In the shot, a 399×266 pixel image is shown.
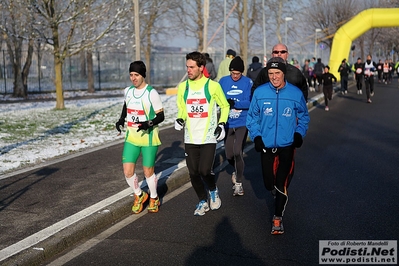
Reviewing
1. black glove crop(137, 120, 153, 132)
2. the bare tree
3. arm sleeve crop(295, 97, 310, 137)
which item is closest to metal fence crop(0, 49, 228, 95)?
the bare tree

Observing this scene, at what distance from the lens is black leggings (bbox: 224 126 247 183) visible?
774 centimetres

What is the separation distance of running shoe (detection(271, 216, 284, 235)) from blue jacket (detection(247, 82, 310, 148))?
0.76 metres

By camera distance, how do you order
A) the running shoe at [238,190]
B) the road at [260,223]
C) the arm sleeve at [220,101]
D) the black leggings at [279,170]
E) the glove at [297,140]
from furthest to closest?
the running shoe at [238,190] → the arm sleeve at [220,101] → the black leggings at [279,170] → the glove at [297,140] → the road at [260,223]

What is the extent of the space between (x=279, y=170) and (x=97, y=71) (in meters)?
41.0

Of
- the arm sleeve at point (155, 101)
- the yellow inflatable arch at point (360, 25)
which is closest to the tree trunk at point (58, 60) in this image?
the arm sleeve at point (155, 101)

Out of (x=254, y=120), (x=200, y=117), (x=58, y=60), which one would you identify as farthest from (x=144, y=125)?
(x=58, y=60)

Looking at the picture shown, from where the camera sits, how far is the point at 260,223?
629cm

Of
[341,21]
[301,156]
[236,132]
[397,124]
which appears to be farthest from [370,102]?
[341,21]

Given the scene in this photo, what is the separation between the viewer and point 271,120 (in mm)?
5836

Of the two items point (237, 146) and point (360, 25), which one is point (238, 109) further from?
point (360, 25)

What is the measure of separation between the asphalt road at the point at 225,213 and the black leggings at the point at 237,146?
1.20 ft

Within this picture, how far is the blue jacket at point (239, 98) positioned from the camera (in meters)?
7.71

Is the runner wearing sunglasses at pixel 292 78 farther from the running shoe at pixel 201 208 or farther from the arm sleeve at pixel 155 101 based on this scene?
the running shoe at pixel 201 208

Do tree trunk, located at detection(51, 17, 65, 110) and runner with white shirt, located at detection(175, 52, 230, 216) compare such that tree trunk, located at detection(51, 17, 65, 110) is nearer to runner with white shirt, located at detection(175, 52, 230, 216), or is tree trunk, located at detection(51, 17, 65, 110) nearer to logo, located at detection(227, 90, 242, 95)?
logo, located at detection(227, 90, 242, 95)
